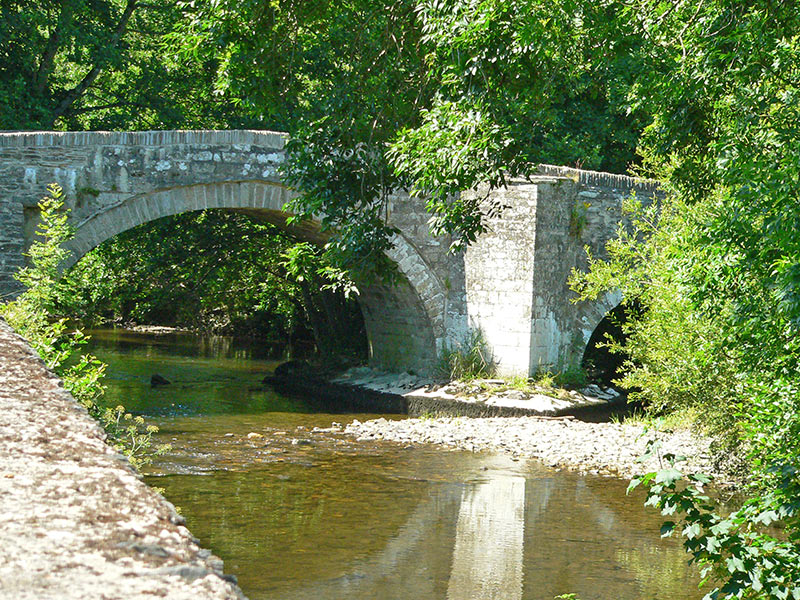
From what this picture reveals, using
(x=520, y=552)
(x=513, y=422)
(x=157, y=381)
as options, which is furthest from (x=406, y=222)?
(x=520, y=552)

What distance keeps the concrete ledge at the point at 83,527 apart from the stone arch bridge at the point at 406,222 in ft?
27.3

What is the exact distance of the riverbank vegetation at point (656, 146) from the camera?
4121mm

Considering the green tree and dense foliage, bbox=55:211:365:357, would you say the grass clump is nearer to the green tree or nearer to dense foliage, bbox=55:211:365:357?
dense foliage, bbox=55:211:365:357

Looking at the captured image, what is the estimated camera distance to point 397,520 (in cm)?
696

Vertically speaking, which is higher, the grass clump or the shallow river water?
the grass clump

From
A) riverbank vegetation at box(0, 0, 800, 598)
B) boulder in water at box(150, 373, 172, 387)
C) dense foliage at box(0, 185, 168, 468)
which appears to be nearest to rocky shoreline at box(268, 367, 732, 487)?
riverbank vegetation at box(0, 0, 800, 598)

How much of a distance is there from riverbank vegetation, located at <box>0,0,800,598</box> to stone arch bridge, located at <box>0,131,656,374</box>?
2283 mm

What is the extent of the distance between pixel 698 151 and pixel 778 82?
27.7 inches

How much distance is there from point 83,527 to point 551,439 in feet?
29.0

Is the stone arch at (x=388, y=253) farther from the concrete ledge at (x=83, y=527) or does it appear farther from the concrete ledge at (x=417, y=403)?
the concrete ledge at (x=83, y=527)

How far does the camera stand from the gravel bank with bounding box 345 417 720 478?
913 cm

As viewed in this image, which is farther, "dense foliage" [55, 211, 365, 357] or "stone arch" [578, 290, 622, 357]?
"dense foliage" [55, 211, 365, 357]

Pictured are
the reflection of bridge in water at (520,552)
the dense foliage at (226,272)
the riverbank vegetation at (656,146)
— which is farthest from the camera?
the dense foliage at (226,272)

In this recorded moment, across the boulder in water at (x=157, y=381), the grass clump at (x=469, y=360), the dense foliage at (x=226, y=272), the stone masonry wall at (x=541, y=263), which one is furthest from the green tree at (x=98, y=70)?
the grass clump at (x=469, y=360)
